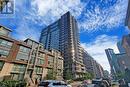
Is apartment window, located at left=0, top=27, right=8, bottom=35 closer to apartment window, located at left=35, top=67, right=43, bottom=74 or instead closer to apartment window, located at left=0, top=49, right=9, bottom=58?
apartment window, located at left=0, top=49, right=9, bottom=58

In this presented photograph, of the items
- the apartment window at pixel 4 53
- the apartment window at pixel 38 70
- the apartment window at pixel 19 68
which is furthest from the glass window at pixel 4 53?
the apartment window at pixel 38 70

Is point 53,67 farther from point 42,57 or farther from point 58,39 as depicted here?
point 58,39

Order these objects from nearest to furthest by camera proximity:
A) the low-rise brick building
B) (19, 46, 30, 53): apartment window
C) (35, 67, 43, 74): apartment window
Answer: the low-rise brick building → (19, 46, 30, 53): apartment window → (35, 67, 43, 74): apartment window

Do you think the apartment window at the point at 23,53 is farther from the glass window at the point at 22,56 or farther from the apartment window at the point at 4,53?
the apartment window at the point at 4,53

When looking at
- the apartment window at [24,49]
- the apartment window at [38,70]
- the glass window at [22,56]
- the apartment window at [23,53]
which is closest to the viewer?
the glass window at [22,56]

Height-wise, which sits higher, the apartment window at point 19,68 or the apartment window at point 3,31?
the apartment window at point 3,31

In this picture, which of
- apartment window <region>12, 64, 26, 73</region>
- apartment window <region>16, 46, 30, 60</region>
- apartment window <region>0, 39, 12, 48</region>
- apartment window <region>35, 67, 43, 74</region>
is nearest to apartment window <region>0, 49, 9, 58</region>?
apartment window <region>0, 39, 12, 48</region>

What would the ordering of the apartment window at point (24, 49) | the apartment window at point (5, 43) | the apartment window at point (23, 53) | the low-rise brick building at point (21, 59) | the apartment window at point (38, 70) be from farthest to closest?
the apartment window at point (38, 70) → the apartment window at point (24, 49) → the apartment window at point (23, 53) → the low-rise brick building at point (21, 59) → the apartment window at point (5, 43)

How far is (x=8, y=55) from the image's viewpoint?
116 feet

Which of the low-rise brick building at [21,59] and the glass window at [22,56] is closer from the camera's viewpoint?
the low-rise brick building at [21,59]

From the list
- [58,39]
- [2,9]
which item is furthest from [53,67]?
[58,39]

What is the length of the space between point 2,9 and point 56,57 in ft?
162

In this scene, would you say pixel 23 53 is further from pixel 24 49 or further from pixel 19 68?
pixel 19 68

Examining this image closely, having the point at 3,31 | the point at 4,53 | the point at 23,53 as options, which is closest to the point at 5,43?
the point at 4,53
